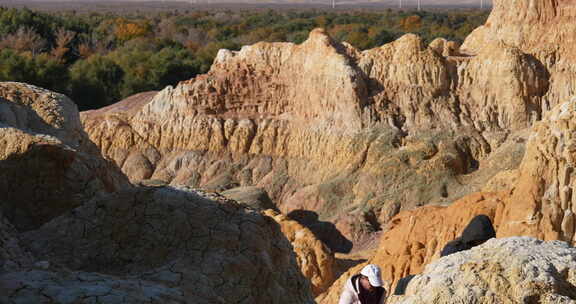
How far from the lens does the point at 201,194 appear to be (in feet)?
34.7

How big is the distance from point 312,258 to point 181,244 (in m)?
12.4

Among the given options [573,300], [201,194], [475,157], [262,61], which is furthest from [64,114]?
[262,61]

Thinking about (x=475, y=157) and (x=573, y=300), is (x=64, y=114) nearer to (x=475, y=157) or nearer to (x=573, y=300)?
(x=573, y=300)

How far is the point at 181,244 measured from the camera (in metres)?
9.80

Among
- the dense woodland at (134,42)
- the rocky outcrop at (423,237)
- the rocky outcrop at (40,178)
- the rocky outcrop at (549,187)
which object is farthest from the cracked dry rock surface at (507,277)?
A: the dense woodland at (134,42)

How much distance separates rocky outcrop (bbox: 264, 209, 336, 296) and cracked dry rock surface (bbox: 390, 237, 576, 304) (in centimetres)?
1282

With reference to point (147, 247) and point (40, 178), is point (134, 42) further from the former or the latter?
point (147, 247)

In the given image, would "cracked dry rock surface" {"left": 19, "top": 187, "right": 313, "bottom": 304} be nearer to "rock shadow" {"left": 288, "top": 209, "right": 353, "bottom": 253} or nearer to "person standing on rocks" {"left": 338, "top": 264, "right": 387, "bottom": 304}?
"person standing on rocks" {"left": 338, "top": 264, "right": 387, "bottom": 304}

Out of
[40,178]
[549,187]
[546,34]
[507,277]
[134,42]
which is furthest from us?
[134,42]

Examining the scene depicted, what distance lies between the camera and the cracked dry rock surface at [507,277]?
25.0ft

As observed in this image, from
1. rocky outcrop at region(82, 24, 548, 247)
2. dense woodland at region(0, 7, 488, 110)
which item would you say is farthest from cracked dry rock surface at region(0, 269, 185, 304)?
dense woodland at region(0, 7, 488, 110)

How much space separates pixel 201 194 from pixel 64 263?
Result: 1.73m

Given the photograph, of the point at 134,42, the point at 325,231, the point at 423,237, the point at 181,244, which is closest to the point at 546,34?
the point at 325,231

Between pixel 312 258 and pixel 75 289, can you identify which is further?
pixel 312 258
